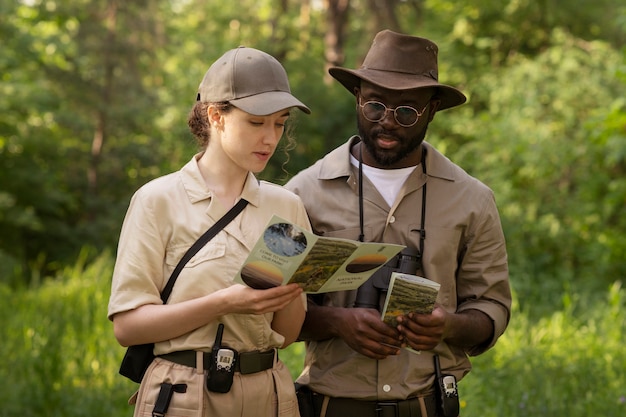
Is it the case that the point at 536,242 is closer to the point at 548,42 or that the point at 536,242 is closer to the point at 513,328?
the point at 513,328

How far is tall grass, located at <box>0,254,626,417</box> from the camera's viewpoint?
5.90 meters

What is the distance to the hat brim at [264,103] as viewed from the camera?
115 inches

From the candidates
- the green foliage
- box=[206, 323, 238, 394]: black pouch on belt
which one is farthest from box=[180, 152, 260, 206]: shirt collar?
the green foliage

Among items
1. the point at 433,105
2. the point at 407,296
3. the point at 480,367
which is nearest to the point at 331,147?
the point at 480,367

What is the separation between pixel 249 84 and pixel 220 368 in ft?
3.00

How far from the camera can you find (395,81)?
3473mm

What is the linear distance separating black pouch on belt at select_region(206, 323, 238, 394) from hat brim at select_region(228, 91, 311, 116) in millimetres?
Result: 706

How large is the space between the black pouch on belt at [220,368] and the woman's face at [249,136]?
56cm

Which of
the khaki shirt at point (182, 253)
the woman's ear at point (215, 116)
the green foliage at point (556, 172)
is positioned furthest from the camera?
the green foliage at point (556, 172)

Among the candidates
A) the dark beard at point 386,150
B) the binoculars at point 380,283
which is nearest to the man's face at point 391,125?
the dark beard at point 386,150

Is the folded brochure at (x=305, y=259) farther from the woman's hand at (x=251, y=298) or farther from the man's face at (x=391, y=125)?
the man's face at (x=391, y=125)

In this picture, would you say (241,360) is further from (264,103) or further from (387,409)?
Result: (264,103)

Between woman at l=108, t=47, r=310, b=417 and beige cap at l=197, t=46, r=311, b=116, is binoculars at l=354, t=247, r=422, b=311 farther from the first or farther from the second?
beige cap at l=197, t=46, r=311, b=116

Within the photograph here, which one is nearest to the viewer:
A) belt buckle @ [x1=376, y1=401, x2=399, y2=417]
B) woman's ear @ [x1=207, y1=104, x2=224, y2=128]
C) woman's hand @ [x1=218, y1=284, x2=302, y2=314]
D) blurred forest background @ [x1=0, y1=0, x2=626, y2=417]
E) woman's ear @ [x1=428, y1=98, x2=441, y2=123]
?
woman's hand @ [x1=218, y1=284, x2=302, y2=314]
